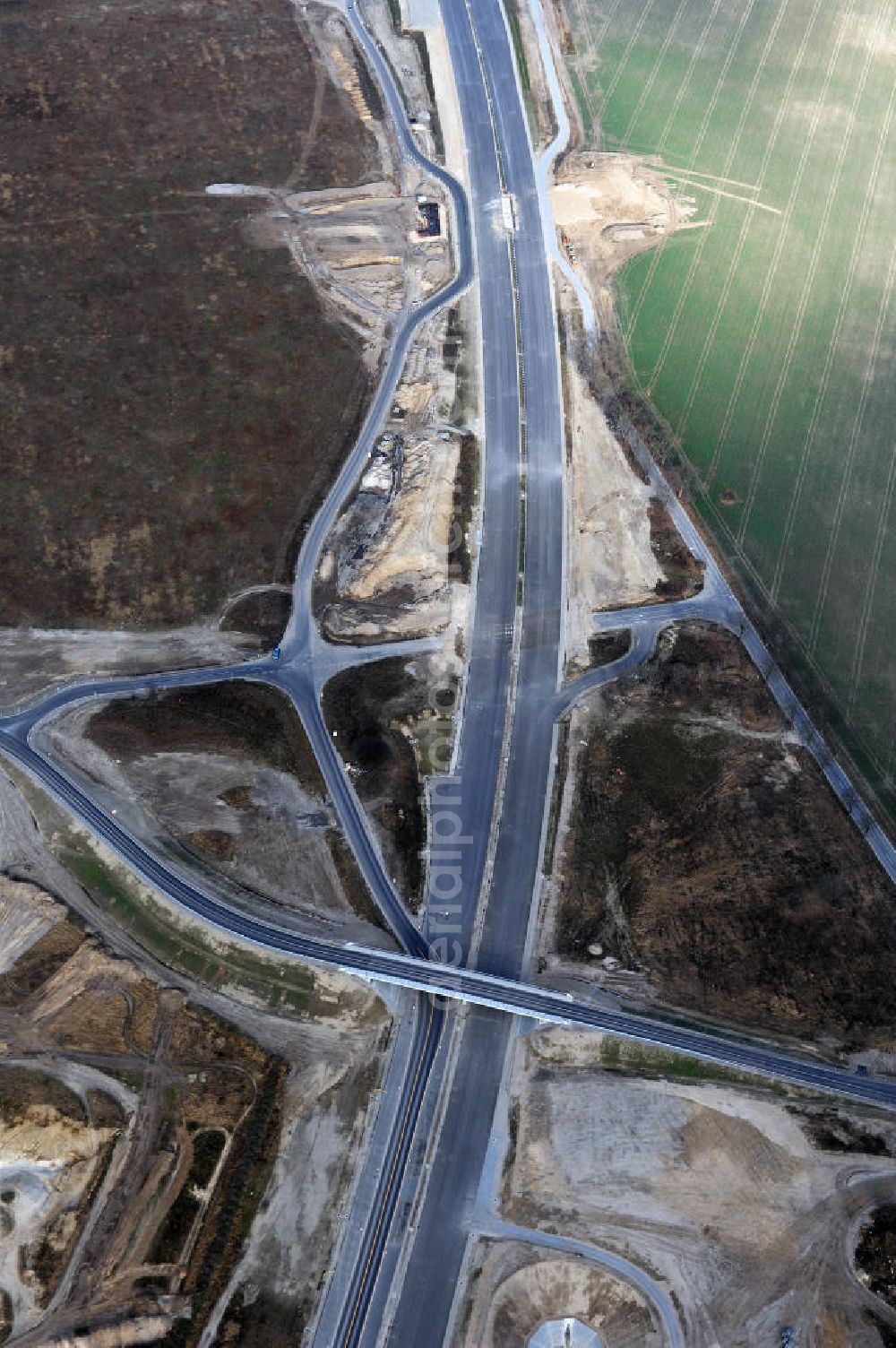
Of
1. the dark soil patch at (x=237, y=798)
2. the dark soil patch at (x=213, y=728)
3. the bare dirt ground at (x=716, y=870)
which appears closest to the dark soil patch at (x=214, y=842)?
the dark soil patch at (x=237, y=798)

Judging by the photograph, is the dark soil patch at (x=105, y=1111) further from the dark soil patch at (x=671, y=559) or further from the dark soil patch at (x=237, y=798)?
the dark soil patch at (x=671, y=559)

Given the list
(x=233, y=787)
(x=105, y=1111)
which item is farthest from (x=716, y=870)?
(x=105, y=1111)

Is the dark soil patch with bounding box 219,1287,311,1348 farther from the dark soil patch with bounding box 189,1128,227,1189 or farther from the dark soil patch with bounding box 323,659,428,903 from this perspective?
the dark soil patch with bounding box 323,659,428,903

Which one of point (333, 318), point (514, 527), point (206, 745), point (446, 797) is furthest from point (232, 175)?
point (446, 797)

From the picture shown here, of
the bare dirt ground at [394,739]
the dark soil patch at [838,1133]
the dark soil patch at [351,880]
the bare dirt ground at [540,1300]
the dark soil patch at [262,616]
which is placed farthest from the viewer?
the dark soil patch at [262,616]

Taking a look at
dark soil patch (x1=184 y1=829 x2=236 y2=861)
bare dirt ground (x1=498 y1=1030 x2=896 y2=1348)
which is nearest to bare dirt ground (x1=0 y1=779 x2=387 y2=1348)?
dark soil patch (x1=184 y1=829 x2=236 y2=861)

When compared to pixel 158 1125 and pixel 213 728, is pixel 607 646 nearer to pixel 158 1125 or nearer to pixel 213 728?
pixel 213 728
